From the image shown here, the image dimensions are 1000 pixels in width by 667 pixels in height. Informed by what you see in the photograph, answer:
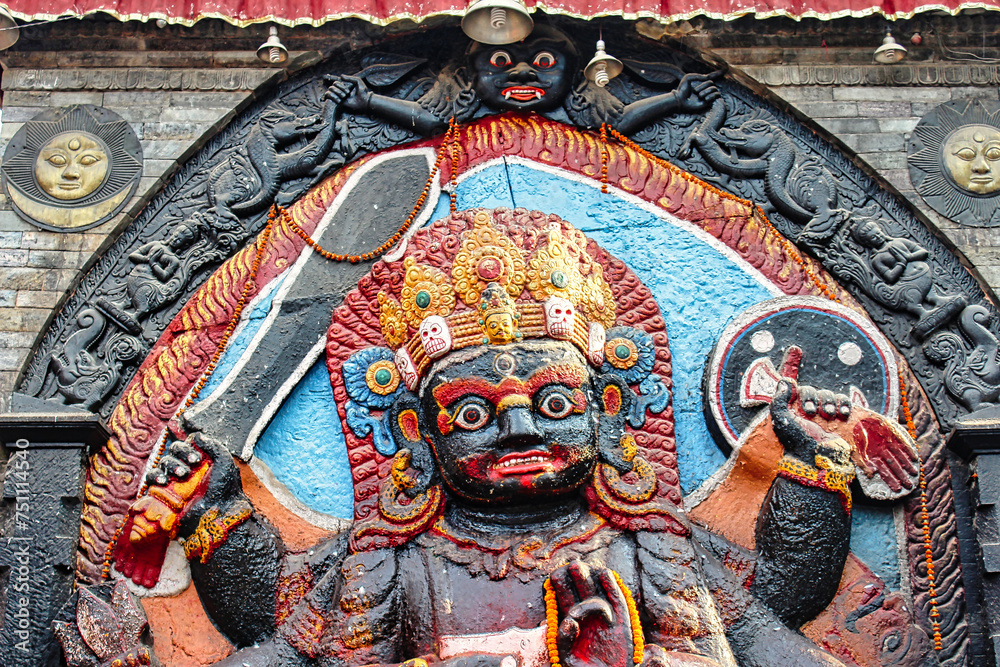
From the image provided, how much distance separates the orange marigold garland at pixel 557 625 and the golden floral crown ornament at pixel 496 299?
1.47 metres

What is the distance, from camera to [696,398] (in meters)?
7.57

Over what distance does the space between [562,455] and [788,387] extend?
4.67 ft

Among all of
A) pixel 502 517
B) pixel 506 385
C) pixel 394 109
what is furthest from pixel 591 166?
pixel 502 517

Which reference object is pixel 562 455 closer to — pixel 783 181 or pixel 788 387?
pixel 788 387

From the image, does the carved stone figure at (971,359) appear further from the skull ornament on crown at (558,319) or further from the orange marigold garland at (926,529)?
the skull ornament on crown at (558,319)

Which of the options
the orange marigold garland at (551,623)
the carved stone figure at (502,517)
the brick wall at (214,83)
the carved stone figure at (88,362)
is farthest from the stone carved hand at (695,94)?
the carved stone figure at (88,362)

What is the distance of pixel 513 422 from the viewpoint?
6.70m

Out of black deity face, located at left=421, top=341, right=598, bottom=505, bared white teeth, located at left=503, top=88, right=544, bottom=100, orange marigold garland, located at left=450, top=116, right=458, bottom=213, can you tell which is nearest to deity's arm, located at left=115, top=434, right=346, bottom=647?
black deity face, located at left=421, top=341, right=598, bottom=505

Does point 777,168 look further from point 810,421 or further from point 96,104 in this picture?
point 96,104

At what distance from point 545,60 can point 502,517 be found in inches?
122

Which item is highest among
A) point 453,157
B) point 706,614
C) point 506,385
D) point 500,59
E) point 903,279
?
point 500,59

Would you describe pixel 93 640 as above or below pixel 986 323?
below

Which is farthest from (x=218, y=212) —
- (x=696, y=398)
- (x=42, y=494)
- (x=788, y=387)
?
(x=788, y=387)

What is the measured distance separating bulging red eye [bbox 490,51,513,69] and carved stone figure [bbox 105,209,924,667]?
1288mm
